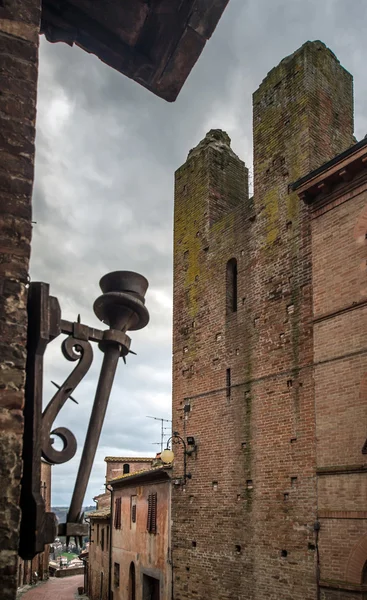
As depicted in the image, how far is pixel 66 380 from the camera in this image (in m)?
3.71

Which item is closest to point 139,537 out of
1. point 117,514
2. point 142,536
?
point 142,536

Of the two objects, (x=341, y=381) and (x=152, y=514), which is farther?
(x=152, y=514)

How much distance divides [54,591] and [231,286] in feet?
109

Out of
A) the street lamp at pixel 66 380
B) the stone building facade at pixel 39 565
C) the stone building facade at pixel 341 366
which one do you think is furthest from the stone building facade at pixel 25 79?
the stone building facade at pixel 39 565

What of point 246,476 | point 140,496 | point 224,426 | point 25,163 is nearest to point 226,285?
point 224,426

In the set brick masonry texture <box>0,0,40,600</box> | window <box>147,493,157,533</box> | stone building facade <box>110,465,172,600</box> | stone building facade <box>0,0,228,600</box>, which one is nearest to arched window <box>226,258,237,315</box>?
stone building facade <box>110,465,172,600</box>

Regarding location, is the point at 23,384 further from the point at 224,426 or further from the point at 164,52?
the point at 224,426

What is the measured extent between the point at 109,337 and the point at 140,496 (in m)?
19.3

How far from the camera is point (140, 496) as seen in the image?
22.0m

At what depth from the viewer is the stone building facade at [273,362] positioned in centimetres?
1228

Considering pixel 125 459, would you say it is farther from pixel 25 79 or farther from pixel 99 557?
pixel 25 79

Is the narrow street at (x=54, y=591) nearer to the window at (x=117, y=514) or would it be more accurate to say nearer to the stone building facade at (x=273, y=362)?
the window at (x=117, y=514)

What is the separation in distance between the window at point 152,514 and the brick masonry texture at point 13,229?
17562mm

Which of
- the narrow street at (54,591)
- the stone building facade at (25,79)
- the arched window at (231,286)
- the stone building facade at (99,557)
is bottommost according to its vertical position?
the narrow street at (54,591)
